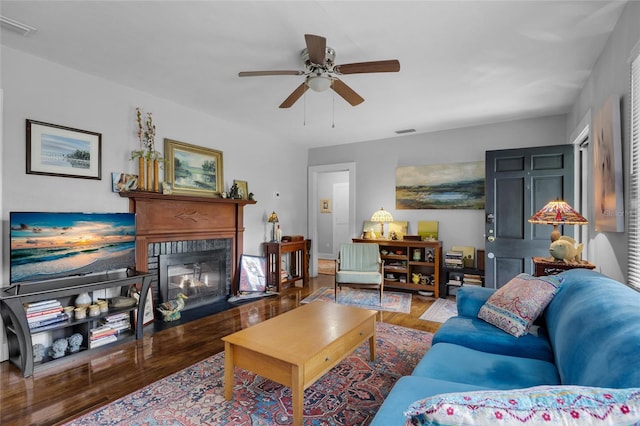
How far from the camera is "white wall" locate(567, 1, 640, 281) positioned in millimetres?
2002

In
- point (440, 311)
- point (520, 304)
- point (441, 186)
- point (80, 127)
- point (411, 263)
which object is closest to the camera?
point (520, 304)

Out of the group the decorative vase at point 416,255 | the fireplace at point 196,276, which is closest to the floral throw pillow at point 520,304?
the decorative vase at point 416,255

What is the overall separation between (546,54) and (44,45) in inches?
165

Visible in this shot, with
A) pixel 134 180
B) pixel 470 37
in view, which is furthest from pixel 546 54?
pixel 134 180

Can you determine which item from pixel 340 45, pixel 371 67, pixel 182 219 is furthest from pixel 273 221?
→ pixel 371 67

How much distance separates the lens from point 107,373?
2.42 m

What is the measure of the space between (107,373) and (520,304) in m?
3.04

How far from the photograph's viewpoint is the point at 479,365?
5.53 ft

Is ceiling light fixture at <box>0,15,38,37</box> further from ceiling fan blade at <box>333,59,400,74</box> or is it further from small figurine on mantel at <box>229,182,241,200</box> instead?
small figurine on mantel at <box>229,182,241,200</box>

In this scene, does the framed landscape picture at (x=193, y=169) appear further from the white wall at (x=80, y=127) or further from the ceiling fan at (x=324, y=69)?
the ceiling fan at (x=324, y=69)

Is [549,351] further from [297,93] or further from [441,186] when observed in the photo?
[441,186]

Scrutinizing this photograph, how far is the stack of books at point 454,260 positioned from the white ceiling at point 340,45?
2.12 m

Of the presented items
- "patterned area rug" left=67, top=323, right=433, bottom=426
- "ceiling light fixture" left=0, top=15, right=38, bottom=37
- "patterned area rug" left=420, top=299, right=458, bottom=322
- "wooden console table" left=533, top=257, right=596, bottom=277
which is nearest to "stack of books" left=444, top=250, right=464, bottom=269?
Result: "patterned area rug" left=420, top=299, right=458, bottom=322

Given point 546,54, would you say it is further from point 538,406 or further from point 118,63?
point 118,63
